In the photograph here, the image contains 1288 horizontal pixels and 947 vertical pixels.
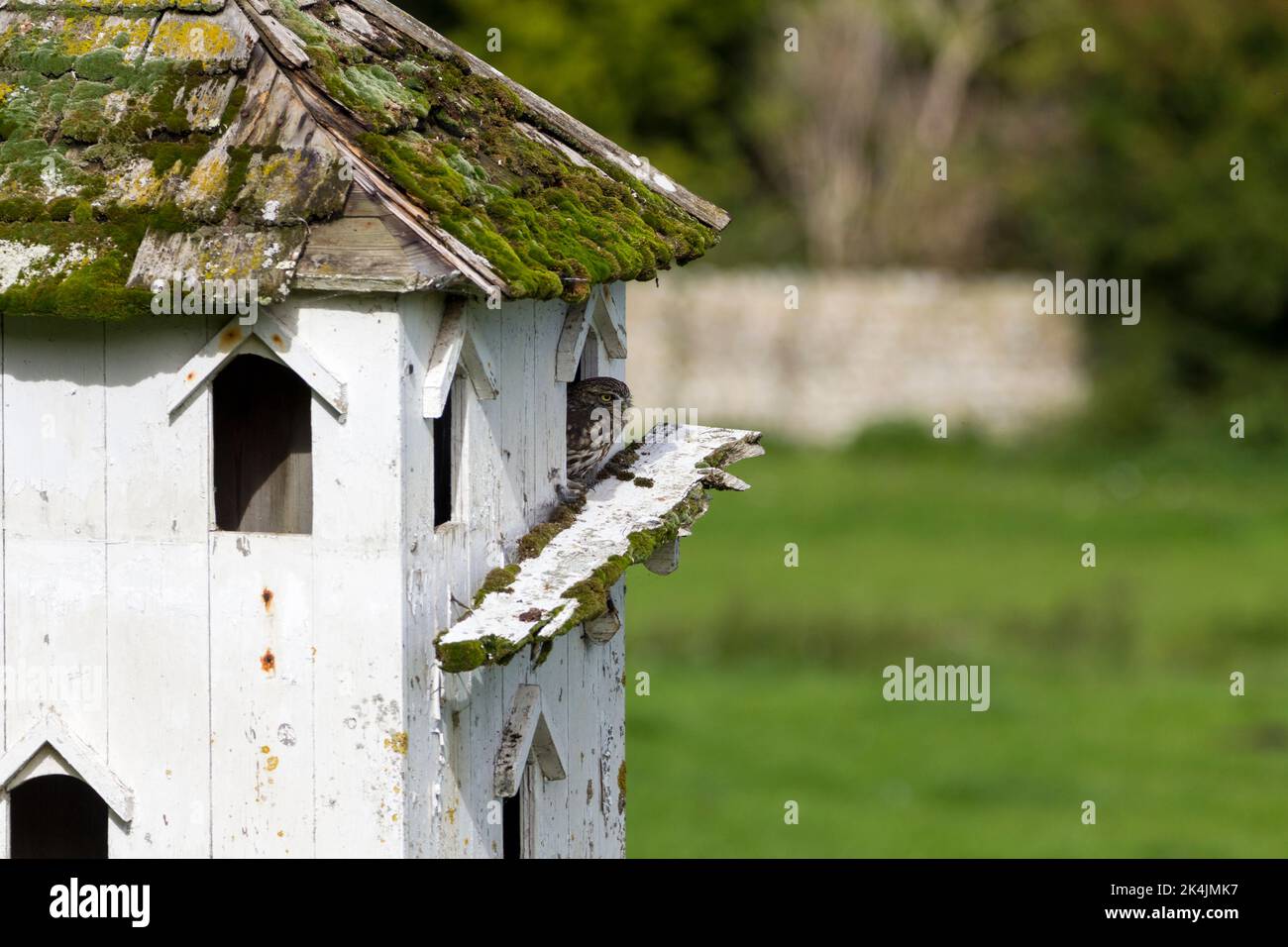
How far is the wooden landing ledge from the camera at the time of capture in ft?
18.6

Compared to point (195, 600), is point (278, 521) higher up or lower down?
higher up

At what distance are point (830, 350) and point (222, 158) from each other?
2272 cm

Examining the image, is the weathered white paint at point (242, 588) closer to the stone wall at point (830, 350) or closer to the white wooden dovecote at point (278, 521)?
the white wooden dovecote at point (278, 521)

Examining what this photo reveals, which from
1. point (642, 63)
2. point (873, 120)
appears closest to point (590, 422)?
point (642, 63)

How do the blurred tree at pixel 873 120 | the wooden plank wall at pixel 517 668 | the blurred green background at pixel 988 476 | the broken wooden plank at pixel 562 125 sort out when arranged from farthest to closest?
the blurred tree at pixel 873 120, the blurred green background at pixel 988 476, the broken wooden plank at pixel 562 125, the wooden plank wall at pixel 517 668

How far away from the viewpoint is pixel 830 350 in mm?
27969

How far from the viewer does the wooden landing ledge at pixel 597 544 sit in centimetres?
567

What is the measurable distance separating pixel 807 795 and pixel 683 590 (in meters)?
4.73

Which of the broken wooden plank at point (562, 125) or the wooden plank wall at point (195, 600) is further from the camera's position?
the broken wooden plank at point (562, 125)

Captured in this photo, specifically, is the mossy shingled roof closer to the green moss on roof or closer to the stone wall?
the green moss on roof

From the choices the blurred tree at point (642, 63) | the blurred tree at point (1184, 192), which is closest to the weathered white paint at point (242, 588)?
the blurred tree at point (1184, 192)

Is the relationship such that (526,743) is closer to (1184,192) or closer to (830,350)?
(1184,192)

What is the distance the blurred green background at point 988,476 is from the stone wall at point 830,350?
106 centimetres

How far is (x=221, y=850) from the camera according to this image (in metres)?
5.73
